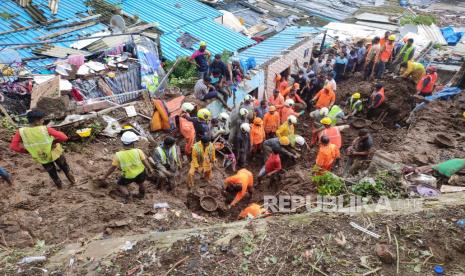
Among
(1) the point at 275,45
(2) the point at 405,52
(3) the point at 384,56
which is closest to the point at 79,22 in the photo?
(1) the point at 275,45

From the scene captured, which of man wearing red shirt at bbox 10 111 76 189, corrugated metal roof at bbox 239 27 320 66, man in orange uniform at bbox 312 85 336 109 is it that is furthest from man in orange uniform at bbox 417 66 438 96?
man wearing red shirt at bbox 10 111 76 189

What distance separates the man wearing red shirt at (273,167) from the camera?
7.63m

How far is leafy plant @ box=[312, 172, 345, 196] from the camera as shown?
605cm

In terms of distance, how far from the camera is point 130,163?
5707mm

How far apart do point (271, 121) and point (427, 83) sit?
19.6 feet

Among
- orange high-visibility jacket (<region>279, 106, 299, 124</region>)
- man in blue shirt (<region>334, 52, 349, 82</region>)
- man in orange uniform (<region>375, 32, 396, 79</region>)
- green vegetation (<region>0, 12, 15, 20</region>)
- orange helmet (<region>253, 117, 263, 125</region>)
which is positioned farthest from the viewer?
man in blue shirt (<region>334, 52, 349, 82</region>)

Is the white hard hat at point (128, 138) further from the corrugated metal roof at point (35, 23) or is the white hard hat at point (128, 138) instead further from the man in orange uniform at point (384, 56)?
the man in orange uniform at point (384, 56)

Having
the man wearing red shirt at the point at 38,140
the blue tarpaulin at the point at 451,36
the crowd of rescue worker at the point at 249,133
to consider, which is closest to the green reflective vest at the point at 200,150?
the crowd of rescue worker at the point at 249,133

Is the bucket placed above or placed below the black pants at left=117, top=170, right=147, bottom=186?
below

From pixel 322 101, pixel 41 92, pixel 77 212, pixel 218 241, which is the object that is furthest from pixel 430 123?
pixel 41 92

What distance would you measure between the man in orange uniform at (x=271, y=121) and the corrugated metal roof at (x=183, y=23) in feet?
15.4

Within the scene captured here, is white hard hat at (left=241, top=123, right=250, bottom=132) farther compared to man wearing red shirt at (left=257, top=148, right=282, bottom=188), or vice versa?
white hard hat at (left=241, top=123, right=250, bottom=132)

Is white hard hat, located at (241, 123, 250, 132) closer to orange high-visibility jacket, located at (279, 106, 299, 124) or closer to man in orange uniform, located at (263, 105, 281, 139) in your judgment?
man in orange uniform, located at (263, 105, 281, 139)

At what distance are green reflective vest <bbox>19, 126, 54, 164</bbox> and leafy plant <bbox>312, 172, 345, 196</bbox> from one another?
15.6 ft
